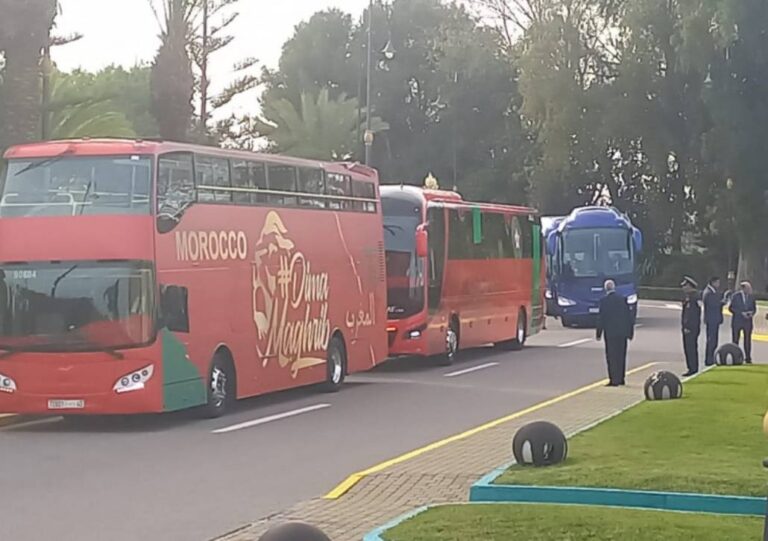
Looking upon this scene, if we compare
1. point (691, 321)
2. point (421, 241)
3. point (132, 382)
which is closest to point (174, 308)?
point (132, 382)

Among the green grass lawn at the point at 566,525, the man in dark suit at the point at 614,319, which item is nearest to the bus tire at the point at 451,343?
the man in dark suit at the point at 614,319

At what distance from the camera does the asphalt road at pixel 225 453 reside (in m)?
12.2

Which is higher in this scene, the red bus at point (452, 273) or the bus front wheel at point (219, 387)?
the red bus at point (452, 273)

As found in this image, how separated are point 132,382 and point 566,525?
9225 mm

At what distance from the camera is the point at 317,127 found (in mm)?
72125

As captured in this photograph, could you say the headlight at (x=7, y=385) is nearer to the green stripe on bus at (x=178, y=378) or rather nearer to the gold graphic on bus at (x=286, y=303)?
the green stripe on bus at (x=178, y=378)

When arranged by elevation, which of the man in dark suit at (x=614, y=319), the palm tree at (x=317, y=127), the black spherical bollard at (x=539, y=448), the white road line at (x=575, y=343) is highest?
the palm tree at (x=317, y=127)

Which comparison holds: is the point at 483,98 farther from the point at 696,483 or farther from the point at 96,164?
the point at 696,483

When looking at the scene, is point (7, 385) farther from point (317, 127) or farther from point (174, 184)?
point (317, 127)

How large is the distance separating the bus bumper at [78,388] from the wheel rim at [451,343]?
12.5 meters

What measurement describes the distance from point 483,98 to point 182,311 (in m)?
61.0

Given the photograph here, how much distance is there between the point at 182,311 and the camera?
19219 millimetres

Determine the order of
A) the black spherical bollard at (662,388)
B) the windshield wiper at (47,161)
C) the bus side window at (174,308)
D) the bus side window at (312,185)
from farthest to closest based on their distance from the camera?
1. the bus side window at (312,185)
2. the black spherical bollard at (662,388)
3. the windshield wiper at (47,161)
4. the bus side window at (174,308)

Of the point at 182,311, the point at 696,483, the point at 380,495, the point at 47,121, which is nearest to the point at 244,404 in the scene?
the point at 182,311
